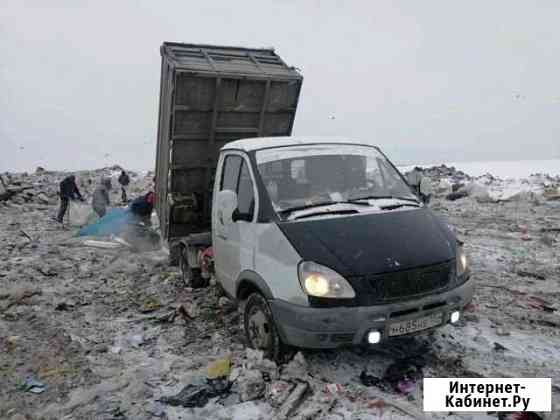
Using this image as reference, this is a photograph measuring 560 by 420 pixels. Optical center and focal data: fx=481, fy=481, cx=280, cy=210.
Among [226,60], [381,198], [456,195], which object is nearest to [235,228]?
[381,198]

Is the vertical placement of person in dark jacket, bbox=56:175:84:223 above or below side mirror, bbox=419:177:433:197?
below

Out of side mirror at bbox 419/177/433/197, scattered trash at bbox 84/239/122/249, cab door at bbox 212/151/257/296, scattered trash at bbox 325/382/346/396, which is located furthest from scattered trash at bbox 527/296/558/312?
scattered trash at bbox 84/239/122/249

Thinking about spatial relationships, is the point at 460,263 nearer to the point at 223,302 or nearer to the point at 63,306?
the point at 223,302

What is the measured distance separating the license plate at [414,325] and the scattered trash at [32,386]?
9.66ft

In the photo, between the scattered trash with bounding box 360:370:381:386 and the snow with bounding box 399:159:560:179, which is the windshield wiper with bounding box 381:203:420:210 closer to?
the scattered trash with bounding box 360:370:381:386

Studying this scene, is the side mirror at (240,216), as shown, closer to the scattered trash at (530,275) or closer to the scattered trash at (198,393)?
the scattered trash at (198,393)

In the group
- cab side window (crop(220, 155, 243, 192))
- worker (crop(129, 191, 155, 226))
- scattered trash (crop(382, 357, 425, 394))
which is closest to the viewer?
scattered trash (crop(382, 357, 425, 394))

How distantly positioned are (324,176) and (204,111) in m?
2.98

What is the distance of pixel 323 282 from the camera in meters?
3.58

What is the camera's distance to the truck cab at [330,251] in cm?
357

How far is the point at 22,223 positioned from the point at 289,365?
11.7 meters

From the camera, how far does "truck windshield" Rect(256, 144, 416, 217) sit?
4406 millimetres

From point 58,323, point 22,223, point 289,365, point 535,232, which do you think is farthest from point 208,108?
point 22,223

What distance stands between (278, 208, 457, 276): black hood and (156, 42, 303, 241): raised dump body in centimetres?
346
